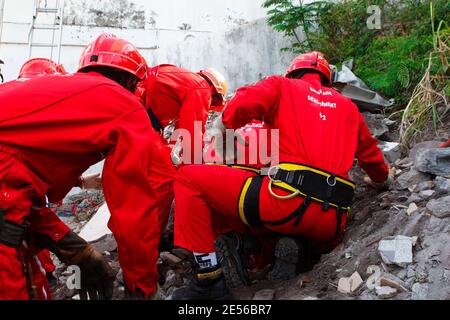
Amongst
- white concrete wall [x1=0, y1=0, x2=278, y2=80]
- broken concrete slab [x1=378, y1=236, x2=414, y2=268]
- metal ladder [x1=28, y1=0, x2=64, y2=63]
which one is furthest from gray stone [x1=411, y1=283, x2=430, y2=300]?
metal ladder [x1=28, y1=0, x2=64, y2=63]

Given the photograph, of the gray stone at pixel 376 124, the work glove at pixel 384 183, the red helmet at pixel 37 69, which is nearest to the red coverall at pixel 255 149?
the work glove at pixel 384 183

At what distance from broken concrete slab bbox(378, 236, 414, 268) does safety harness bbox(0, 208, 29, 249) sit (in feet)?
5.92

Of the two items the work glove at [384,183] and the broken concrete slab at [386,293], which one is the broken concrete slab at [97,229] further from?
the broken concrete slab at [386,293]

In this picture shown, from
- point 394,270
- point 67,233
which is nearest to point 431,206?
point 394,270

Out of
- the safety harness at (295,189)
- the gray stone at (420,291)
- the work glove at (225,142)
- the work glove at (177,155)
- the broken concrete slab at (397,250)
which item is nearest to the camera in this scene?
the gray stone at (420,291)

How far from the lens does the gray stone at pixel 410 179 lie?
10.6ft

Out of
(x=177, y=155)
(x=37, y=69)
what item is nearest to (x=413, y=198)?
(x=177, y=155)

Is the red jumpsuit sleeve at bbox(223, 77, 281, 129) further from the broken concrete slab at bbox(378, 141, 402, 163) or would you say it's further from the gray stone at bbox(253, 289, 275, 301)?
the broken concrete slab at bbox(378, 141, 402, 163)

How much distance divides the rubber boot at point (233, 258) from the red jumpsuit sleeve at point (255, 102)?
2.75 feet

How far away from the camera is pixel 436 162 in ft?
10.2

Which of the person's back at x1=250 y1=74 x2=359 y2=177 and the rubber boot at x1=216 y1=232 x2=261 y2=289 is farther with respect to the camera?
the rubber boot at x1=216 y1=232 x2=261 y2=289

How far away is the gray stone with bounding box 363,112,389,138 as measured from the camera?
4477mm

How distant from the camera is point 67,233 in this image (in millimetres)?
2381

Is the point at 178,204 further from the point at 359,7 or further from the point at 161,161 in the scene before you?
the point at 359,7
